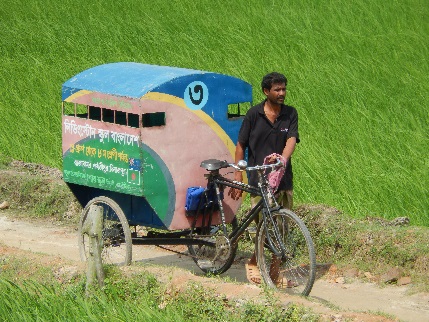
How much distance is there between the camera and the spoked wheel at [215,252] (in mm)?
7047

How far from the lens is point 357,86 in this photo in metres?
11.8

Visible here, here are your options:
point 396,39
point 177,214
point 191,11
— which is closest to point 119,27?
point 191,11

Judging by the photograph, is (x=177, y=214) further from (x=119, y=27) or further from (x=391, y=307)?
(x=119, y=27)

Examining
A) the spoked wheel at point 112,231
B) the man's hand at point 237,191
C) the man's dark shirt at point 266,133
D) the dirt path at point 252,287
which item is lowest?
the dirt path at point 252,287

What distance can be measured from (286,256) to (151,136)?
1129 mm

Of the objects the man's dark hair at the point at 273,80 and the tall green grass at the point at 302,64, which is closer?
the man's dark hair at the point at 273,80

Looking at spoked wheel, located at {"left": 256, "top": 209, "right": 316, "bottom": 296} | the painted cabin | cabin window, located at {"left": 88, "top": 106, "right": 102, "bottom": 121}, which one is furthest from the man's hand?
cabin window, located at {"left": 88, "top": 106, "right": 102, "bottom": 121}

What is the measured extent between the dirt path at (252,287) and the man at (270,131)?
21.9 inches

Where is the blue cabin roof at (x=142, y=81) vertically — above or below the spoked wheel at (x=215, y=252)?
above

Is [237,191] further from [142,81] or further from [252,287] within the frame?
[252,287]

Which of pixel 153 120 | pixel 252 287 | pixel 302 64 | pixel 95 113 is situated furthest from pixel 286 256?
pixel 302 64

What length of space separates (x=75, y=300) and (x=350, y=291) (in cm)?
195

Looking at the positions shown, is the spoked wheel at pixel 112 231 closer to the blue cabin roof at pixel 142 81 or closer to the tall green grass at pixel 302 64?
the blue cabin roof at pixel 142 81

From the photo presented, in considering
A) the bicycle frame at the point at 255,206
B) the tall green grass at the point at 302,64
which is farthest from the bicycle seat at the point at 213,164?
the tall green grass at the point at 302,64
